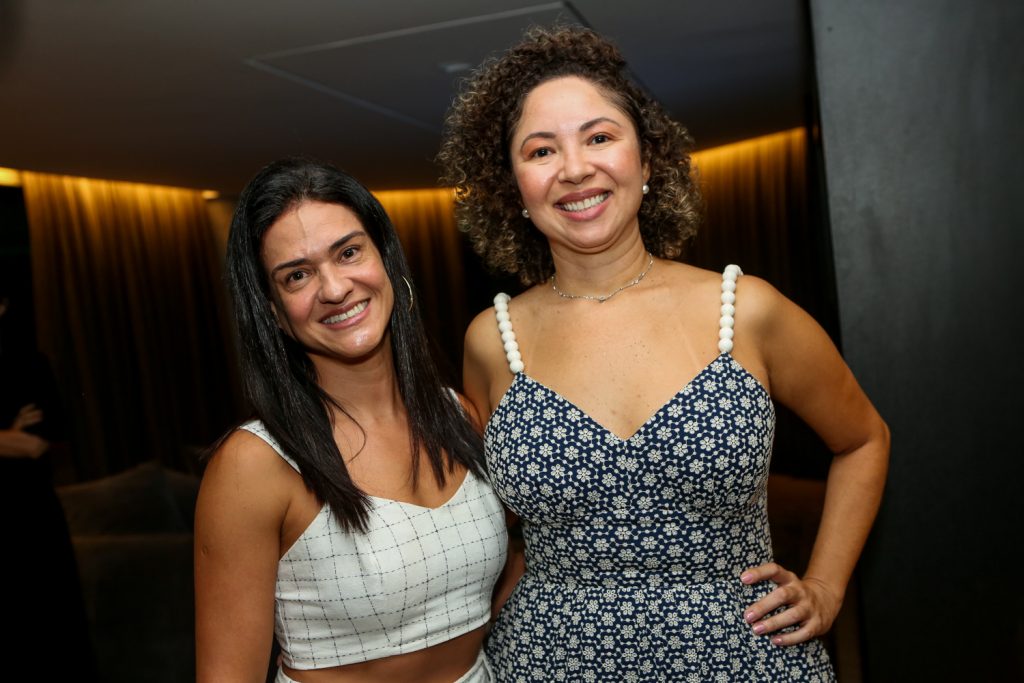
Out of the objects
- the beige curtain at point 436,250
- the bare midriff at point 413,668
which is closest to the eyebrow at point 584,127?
the bare midriff at point 413,668

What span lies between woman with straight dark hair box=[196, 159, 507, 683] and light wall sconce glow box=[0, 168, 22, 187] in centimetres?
107

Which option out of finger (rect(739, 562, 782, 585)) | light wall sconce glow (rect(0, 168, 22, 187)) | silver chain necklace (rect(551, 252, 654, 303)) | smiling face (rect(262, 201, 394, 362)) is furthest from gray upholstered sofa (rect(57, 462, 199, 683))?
finger (rect(739, 562, 782, 585))

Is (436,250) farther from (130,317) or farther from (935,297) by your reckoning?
(935,297)

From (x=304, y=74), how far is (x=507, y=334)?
4.16ft

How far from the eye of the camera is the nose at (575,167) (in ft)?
4.54

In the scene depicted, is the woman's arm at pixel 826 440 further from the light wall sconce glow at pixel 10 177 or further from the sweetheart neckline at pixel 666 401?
the light wall sconce glow at pixel 10 177

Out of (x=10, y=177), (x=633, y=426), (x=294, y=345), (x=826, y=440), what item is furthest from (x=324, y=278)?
(x=10, y=177)

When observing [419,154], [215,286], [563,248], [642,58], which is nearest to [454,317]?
[419,154]

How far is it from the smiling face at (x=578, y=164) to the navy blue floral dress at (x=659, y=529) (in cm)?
25

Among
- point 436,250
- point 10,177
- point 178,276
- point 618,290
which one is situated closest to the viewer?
point 618,290

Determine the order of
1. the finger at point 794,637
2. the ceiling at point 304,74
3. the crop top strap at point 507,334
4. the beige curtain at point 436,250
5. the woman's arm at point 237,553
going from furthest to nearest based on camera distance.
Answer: the beige curtain at point 436,250
the ceiling at point 304,74
the crop top strap at point 507,334
the finger at point 794,637
the woman's arm at point 237,553

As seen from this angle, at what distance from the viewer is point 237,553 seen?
1.29 m

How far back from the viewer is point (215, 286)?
257cm

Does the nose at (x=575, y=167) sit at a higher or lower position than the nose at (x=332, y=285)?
higher
